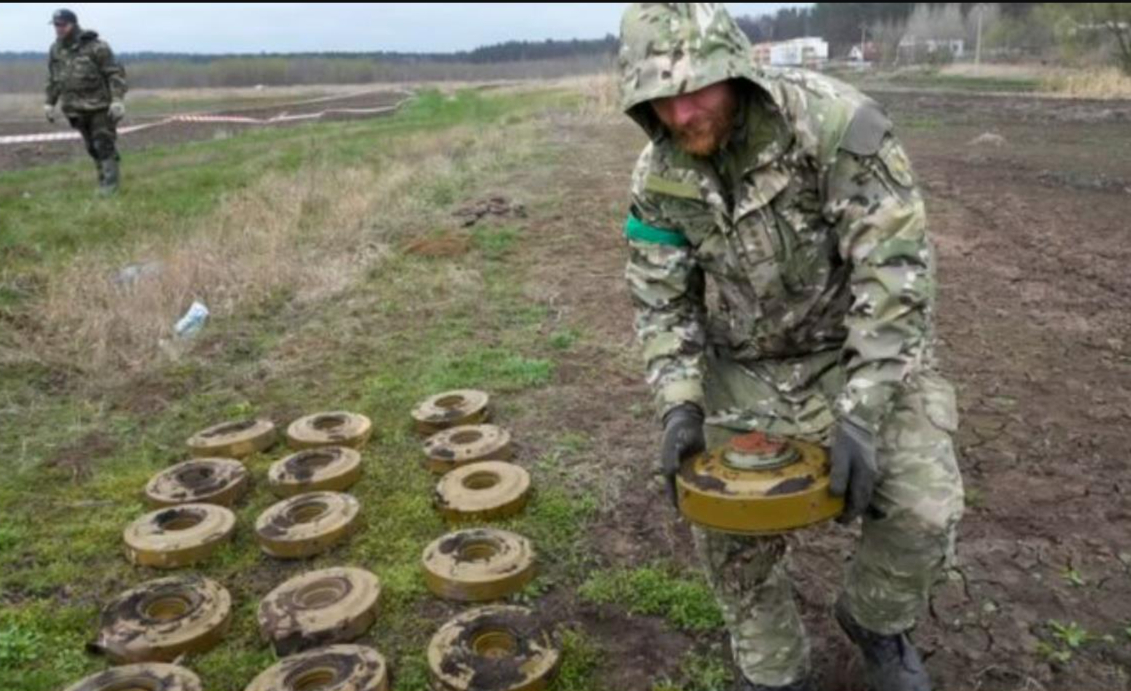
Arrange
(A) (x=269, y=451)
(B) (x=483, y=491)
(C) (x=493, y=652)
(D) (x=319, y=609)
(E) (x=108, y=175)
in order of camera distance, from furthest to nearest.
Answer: (E) (x=108, y=175) < (A) (x=269, y=451) < (B) (x=483, y=491) < (D) (x=319, y=609) < (C) (x=493, y=652)

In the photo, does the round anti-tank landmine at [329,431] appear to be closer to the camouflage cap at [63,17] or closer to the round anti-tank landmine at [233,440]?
the round anti-tank landmine at [233,440]

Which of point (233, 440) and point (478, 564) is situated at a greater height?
point (233, 440)

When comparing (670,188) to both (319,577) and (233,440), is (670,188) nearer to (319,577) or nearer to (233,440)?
(319,577)

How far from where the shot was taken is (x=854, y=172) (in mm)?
2441

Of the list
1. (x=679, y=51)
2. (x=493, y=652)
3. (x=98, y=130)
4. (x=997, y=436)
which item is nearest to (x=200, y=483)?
(x=493, y=652)

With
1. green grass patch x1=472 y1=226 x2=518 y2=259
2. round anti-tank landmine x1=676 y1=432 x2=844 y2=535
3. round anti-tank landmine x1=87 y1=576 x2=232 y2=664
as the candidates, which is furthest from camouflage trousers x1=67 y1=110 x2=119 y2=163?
round anti-tank landmine x1=676 y1=432 x2=844 y2=535

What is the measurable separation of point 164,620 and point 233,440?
1623 mm

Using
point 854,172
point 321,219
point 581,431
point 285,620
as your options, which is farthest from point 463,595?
point 321,219

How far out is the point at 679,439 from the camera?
8.85 feet

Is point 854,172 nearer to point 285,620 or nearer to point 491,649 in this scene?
point 491,649

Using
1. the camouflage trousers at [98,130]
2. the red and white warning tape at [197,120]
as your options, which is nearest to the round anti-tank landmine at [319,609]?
the camouflage trousers at [98,130]

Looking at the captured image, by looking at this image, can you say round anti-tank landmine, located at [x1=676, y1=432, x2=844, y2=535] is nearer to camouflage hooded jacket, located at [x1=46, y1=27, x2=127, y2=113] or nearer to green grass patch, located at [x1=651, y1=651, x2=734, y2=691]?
green grass patch, located at [x1=651, y1=651, x2=734, y2=691]

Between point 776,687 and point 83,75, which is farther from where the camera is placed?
point 83,75

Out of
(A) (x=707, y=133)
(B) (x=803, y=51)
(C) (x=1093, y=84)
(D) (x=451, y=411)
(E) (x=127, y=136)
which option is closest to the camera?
(A) (x=707, y=133)
